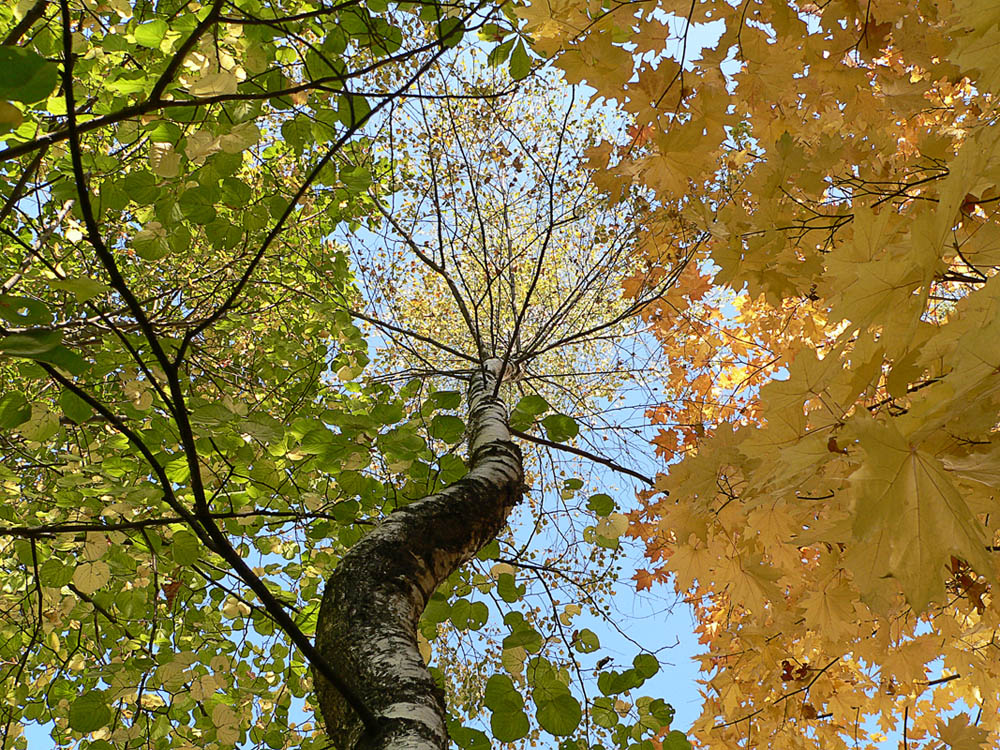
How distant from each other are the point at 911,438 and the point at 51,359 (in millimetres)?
984

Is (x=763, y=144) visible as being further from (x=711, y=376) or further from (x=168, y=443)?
(x=168, y=443)

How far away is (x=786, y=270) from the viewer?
1738 millimetres

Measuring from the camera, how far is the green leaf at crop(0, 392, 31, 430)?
1.45 m

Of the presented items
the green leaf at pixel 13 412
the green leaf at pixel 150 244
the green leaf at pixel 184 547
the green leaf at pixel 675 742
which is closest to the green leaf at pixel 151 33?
the green leaf at pixel 150 244

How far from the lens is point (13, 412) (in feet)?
4.89

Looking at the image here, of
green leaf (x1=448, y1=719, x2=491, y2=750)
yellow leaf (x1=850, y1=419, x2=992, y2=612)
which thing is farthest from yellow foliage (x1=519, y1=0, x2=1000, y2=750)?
green leaf (x1=448, y1=719, x2=491, y2=750)

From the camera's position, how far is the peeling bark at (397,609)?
3.89 feet

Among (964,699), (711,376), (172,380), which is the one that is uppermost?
(711,376)

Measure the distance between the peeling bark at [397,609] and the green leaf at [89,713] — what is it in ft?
3.39

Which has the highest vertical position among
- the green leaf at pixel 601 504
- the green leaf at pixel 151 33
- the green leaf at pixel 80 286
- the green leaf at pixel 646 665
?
the green leaf at pixel 151 33

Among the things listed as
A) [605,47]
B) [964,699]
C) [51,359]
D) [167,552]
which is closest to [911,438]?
[51,359]

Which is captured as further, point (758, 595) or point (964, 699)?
point (964, 699)

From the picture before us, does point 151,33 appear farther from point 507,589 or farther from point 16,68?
point 507,589

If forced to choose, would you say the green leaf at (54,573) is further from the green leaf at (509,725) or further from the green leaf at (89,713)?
the green leaf at (509,725)
